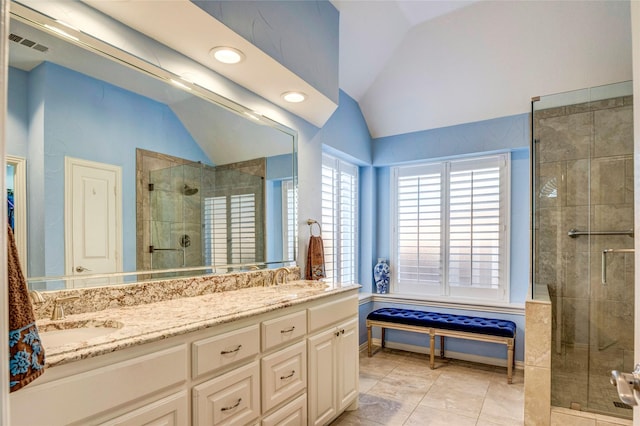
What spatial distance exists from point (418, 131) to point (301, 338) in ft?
9.31

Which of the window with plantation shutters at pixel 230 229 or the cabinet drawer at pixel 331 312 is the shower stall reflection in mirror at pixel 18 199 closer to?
the window with plantation shutters at pixel 230 229

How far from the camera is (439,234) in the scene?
13.0ft

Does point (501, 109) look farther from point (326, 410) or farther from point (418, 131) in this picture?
point (326, 410)

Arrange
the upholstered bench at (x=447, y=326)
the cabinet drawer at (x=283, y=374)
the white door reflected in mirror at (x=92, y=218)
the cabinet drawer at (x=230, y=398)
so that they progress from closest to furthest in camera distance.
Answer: the cabinet drawer at (x=230, y=398) < the white door reflected in mirror at (x=92, y=218) < the cabinet drawer at (x=283, y=374) < the upholstered bench at (x=447, y=326)

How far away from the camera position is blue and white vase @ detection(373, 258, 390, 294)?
165 inches

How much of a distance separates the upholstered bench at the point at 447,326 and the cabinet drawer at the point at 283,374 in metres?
1.82

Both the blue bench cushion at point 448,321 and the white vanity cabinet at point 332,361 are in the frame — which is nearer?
the white vanity cabinet at point 332,361

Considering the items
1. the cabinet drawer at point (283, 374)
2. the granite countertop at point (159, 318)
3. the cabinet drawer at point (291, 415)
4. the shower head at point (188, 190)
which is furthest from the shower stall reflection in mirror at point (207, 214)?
the cabinet drawer at point (291, 415)

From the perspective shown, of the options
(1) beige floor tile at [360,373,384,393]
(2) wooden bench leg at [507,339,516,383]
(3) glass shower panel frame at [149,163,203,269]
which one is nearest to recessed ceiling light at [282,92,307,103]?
(3) glass shower panel frame at [149,163,203,269]

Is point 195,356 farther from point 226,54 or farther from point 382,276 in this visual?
point 382,276

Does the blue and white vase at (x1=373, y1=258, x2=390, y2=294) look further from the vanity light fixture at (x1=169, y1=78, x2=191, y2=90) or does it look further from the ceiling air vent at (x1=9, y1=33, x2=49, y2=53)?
the ceiling air vent at (x1=9, y1=33, x2=49, y2=53)

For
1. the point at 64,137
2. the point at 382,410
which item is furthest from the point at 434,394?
the point at 64,137

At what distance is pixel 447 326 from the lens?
3.37m

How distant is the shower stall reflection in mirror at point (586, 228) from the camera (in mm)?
2611
